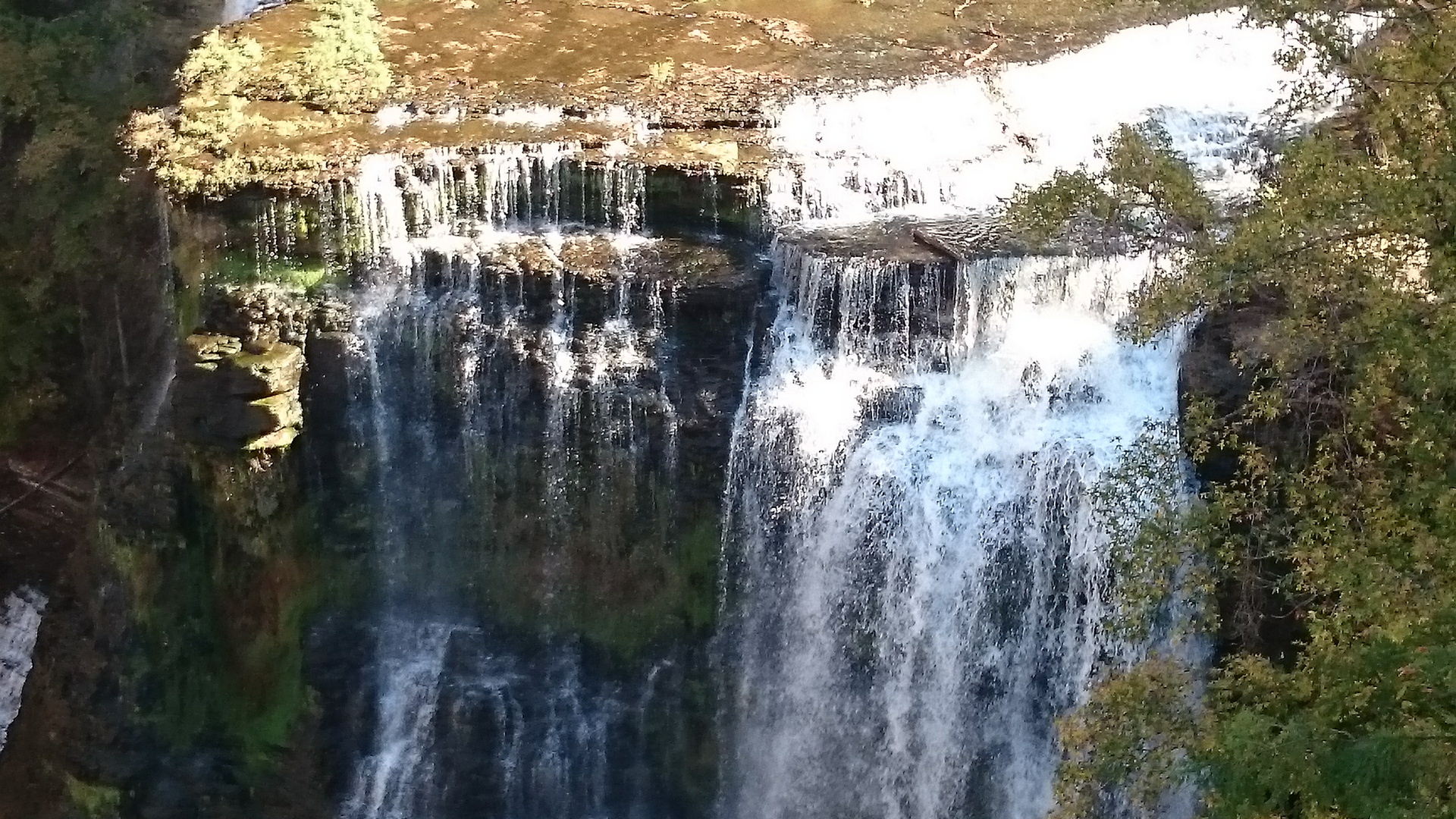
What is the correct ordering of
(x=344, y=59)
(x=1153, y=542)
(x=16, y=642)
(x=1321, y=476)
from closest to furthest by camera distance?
1. (x=1321, y=476)
2. (x=1153, y=542)
3. (x=344, y=59)
4. (x=16, y=642)

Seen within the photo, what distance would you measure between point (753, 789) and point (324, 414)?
18.2 ft

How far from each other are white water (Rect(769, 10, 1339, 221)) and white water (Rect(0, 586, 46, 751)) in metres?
10.6

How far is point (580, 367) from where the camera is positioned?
12.3m

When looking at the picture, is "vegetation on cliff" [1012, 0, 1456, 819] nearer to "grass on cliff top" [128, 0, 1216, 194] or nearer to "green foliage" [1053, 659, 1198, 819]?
"green foliage" [1053, 659, 1198, 819]

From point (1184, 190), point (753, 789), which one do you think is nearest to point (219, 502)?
point (753, 789)

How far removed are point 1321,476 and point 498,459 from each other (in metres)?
7.45

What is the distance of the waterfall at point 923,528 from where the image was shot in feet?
36.4

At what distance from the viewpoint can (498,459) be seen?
12.7 m

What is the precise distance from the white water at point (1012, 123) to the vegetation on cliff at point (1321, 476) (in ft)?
12.2

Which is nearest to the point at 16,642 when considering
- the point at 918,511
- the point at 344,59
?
the point at 344,59

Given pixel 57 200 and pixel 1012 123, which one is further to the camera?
pixel 57 200

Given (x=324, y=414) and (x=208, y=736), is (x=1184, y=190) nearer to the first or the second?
(x=324, y=414)

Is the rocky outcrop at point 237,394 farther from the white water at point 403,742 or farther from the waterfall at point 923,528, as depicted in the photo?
the waterfall at point 923,528

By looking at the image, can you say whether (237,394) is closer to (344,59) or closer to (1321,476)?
(344,59)
